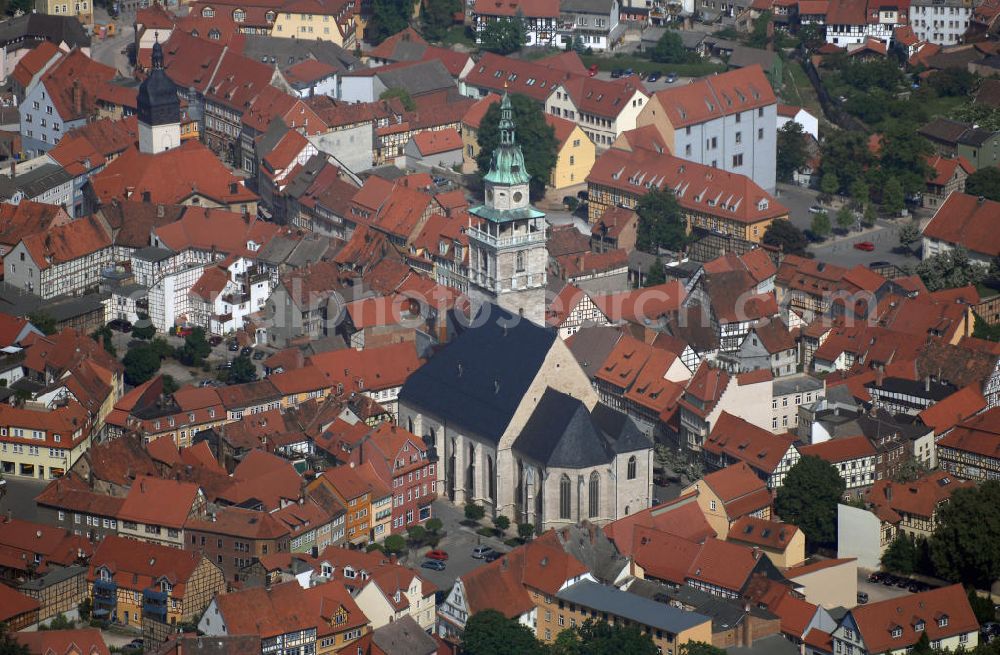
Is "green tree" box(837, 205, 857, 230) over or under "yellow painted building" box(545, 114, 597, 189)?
under

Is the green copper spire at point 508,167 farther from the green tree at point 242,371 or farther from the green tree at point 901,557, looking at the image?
the green tree at point 901,557

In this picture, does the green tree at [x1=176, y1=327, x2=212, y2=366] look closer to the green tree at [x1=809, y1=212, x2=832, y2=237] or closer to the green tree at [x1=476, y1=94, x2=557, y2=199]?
the green tree at [x1=476, y1=94, x2=557, y2=199]

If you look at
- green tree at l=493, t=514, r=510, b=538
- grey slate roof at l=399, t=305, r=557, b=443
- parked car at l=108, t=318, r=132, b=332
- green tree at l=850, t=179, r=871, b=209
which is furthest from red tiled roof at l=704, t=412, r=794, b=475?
green tree at l=850, t=179, r=871, b=209

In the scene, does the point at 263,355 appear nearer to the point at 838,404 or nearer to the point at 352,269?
the point at 352,269

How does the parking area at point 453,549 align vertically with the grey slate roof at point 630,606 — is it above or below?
below

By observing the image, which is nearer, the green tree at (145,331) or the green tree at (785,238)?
the green tree at (145,331)

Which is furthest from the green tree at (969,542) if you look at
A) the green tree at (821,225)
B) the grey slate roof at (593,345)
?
the green tree at (821,225)
